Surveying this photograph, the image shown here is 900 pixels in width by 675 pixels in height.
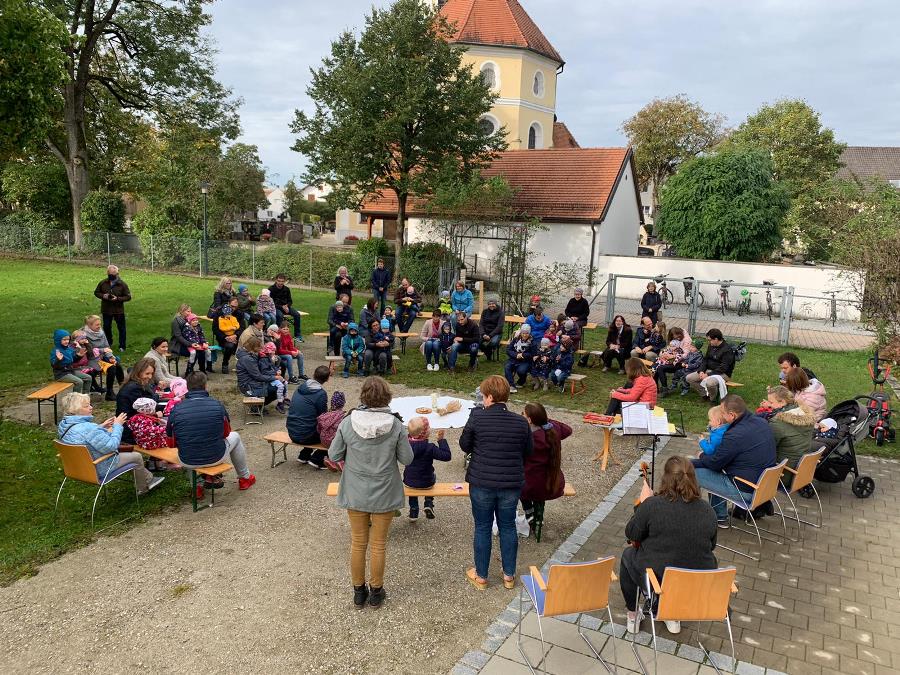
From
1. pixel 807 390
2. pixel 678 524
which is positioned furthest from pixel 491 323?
pixel 678 524

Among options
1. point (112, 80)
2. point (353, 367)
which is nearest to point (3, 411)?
point (353, 367)

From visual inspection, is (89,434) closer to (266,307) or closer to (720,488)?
(720,488)

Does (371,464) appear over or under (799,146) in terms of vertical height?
under

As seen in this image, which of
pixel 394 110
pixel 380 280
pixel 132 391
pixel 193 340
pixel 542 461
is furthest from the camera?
pixel 394 110

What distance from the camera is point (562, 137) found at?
45.9 meters

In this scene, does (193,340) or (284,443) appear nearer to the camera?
(284,443)

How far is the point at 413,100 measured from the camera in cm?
2142

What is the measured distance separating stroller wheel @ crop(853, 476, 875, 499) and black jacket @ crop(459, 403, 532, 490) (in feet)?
15.8

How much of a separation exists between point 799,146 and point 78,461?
130 ft

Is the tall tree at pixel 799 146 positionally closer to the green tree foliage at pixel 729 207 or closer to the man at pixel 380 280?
the green tree foliage at pixel 729 207

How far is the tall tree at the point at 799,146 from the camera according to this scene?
35469 mm

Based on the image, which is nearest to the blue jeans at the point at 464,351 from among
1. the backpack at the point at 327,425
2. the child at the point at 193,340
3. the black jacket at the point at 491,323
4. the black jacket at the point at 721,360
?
the black jacket at the point at 491,323

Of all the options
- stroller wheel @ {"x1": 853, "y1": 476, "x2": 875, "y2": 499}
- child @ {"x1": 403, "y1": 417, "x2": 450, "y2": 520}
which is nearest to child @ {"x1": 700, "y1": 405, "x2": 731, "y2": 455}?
stroller wheel @ {"x1": 853, "y1": 476, "x2": 875, "y2": 499}

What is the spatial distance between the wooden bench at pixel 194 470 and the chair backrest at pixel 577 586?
3977 mm
